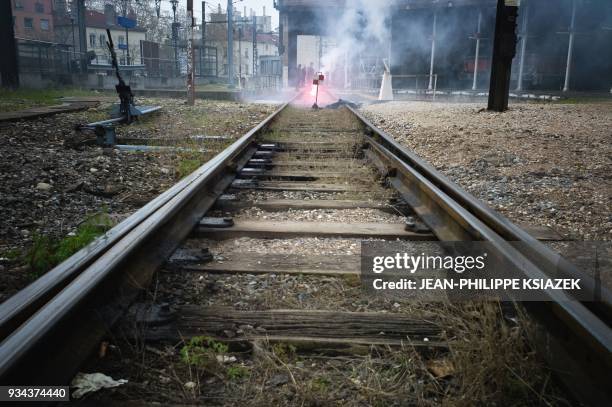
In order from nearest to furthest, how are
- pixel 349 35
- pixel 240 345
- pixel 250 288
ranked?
pixel 240 345 < pixel 250 288 < pixel 349 35

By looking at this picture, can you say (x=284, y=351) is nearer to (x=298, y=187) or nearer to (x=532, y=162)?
(x=298, y=187)

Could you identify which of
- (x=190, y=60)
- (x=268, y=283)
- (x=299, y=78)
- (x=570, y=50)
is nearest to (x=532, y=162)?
(x=268, y=283)

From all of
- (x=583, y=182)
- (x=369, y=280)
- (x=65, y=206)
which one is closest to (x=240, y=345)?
(x=369, y=280)

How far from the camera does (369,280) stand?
2311 mm

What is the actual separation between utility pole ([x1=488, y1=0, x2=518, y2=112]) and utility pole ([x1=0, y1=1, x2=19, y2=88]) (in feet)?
45.6

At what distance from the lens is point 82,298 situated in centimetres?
167

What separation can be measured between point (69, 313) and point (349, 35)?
34.4 metres

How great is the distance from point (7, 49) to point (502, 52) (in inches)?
563

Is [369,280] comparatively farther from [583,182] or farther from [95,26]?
[95,26]

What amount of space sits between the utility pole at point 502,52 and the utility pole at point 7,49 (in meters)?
13.9

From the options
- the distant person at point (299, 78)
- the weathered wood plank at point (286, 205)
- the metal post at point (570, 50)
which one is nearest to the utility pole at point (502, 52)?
the weathered wood plank at point (286, 205)

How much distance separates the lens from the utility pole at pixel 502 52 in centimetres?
1084

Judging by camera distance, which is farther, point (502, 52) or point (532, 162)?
point (502, 52)

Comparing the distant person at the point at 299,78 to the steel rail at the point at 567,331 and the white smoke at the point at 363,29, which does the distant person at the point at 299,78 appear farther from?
the steel rail at the point at 567,331
